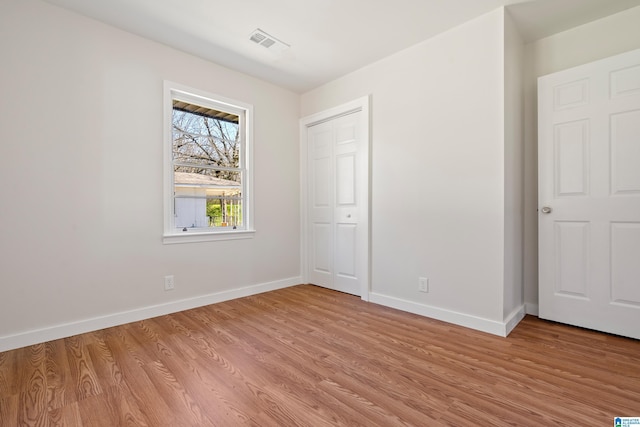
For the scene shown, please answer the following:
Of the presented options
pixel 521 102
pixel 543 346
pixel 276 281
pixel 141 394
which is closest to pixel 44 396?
pixel 141 394

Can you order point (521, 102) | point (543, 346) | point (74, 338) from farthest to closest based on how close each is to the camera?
1. point (521, 102)
2. point (74, 338)
3. point (543, 346)

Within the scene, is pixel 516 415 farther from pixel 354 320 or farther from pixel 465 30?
pixel 465 30

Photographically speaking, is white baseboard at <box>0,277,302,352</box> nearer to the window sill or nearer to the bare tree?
the window sill

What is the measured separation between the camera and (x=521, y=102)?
2715mm

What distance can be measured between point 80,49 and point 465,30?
3157mm

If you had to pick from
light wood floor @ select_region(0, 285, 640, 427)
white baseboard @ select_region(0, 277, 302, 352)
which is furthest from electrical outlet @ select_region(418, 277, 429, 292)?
white baseboard @ select_region(0, 277, 302, 352)

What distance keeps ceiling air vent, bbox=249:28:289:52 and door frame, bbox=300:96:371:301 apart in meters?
0.94

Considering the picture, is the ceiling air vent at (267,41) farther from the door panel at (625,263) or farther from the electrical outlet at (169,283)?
the door panel at (625,263)

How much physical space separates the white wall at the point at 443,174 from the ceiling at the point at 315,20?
0.23 metres

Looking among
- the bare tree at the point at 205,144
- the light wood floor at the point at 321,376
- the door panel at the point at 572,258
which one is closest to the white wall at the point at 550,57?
the door panel at the point at 572,258

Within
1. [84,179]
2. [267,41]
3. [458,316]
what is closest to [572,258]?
[458,316]

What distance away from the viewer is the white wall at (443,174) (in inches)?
94.1

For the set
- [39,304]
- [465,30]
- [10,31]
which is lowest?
[39,304]

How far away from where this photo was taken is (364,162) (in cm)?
325
